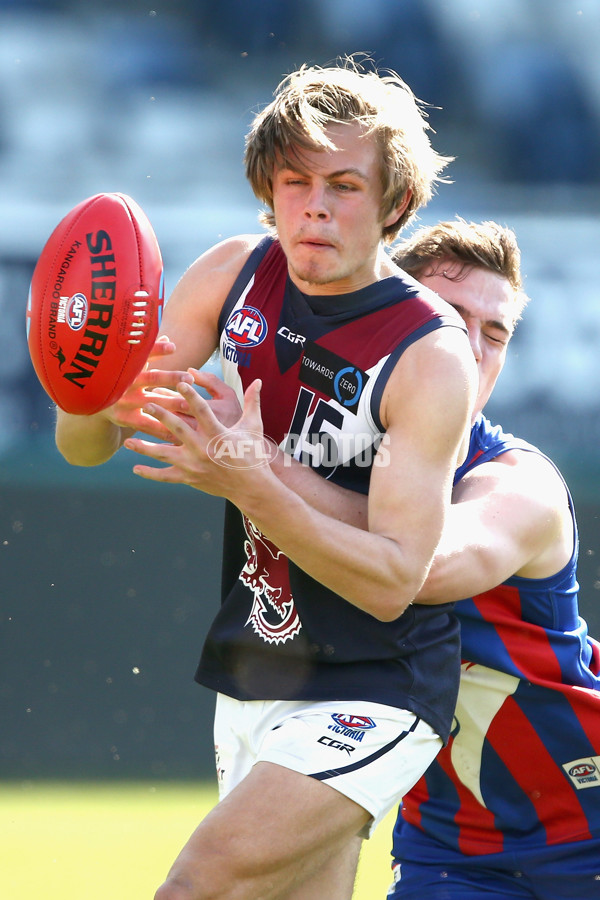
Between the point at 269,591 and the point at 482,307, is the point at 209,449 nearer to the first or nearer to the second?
the point at 269,591

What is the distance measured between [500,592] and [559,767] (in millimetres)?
470

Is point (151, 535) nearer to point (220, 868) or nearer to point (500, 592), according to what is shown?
point (500, 592)

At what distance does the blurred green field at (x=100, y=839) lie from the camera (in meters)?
4.00

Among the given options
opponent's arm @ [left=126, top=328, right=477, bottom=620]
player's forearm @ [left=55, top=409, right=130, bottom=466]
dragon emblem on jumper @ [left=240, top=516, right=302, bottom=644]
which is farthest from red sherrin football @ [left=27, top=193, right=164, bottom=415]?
dragon emblem on jumper @ [left=240, top=516, right=302, bottom=644]

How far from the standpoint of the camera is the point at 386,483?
7.16 feet

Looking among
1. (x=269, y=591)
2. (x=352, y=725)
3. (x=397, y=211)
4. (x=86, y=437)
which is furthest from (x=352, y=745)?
(x=397, y=211)

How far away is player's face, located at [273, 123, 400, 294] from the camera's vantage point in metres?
2.39

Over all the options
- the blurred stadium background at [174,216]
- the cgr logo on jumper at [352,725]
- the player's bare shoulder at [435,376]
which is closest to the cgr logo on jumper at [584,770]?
the cgr logo on jumper at [352,725]

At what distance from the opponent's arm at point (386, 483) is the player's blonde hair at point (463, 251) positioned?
0.77m

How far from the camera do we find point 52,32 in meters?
5.94

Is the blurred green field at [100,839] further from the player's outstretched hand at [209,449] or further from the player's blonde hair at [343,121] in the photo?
the player's blonde hair at [343,121]

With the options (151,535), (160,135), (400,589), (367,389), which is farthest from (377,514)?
(160,135)

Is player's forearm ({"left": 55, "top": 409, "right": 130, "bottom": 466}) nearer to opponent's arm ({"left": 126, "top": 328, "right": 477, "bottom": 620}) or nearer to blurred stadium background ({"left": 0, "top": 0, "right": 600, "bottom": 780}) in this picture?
opponent's arm ({"left": 126, "top": 328, "right": 477, "bottom": 620})

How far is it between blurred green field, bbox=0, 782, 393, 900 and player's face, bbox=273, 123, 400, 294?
2.52 m
